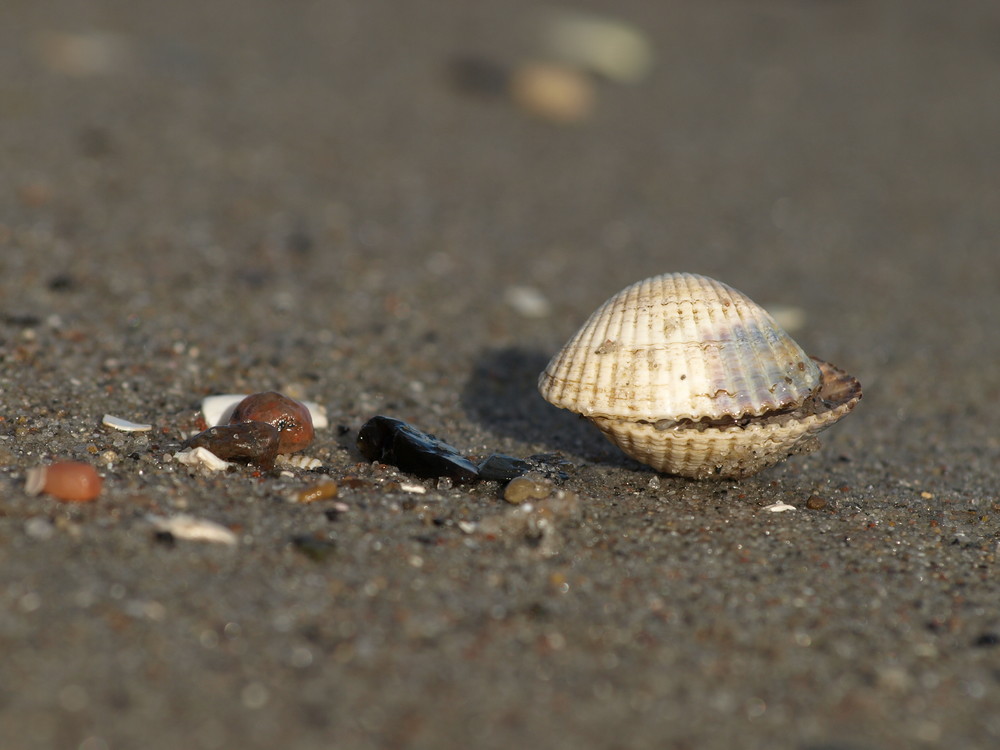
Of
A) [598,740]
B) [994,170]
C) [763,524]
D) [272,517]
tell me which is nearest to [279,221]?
[272,517]

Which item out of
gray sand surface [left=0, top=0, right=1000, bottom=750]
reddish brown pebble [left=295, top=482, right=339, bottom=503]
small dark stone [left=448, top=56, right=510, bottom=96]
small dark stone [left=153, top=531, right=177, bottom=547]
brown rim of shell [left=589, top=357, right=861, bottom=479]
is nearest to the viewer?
gray sand surface [left=0, top=0, right=1000, bottom=750]

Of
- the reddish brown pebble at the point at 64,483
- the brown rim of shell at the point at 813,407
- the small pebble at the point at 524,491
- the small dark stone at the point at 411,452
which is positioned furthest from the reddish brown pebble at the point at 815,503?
the reddish brown pebble at the point at 64,483

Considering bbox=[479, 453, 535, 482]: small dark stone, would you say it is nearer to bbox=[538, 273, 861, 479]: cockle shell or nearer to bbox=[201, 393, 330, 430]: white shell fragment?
bbox=[538, 273, 861, 479]: cockle shell

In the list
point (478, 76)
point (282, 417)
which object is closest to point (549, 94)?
point (478, 76)

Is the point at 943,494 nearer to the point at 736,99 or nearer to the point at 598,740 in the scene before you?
the point at 598,740

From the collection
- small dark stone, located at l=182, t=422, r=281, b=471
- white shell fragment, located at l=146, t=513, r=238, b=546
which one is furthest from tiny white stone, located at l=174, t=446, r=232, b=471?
white shell fragment, located at l=146, t=513, r=238, b=546

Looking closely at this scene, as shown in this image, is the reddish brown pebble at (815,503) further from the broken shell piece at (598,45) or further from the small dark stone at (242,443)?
the broken shell piece at (598,45)
